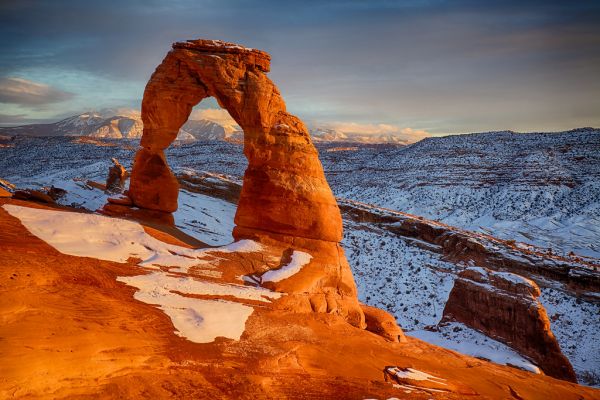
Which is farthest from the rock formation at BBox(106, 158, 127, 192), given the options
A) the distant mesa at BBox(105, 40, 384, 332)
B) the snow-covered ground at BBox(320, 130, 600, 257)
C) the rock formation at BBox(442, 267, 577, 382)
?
the snow-covered ground at BBox(320, 130, 600, 257)

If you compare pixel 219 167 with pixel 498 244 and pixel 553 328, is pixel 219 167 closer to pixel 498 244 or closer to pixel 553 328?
pixel 498 244

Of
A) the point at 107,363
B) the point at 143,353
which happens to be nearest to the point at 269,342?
the point at 143,353

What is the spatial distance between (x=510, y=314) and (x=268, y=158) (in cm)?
1465

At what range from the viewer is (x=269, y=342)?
984 cm

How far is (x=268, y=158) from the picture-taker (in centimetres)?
1612

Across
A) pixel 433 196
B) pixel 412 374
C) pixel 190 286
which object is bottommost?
pixel 412 374

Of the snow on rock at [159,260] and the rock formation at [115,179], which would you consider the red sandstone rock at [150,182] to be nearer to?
the snow on rock at [159,260]

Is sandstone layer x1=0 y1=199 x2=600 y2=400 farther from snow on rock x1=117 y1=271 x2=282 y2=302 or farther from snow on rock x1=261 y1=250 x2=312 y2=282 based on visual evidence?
snow on rock x1=261 y1=250 x2=312 y2=282

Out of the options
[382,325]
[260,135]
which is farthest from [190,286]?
[382,325]

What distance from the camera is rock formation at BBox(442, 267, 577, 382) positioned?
65.5 feet

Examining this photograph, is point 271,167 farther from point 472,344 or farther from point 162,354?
point 472,344

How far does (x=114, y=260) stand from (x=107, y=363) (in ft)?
16.3

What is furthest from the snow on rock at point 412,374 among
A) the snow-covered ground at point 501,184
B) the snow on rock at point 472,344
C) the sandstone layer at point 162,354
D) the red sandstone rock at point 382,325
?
the snow-covered ground at point 501,184

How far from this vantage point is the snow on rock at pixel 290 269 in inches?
526
